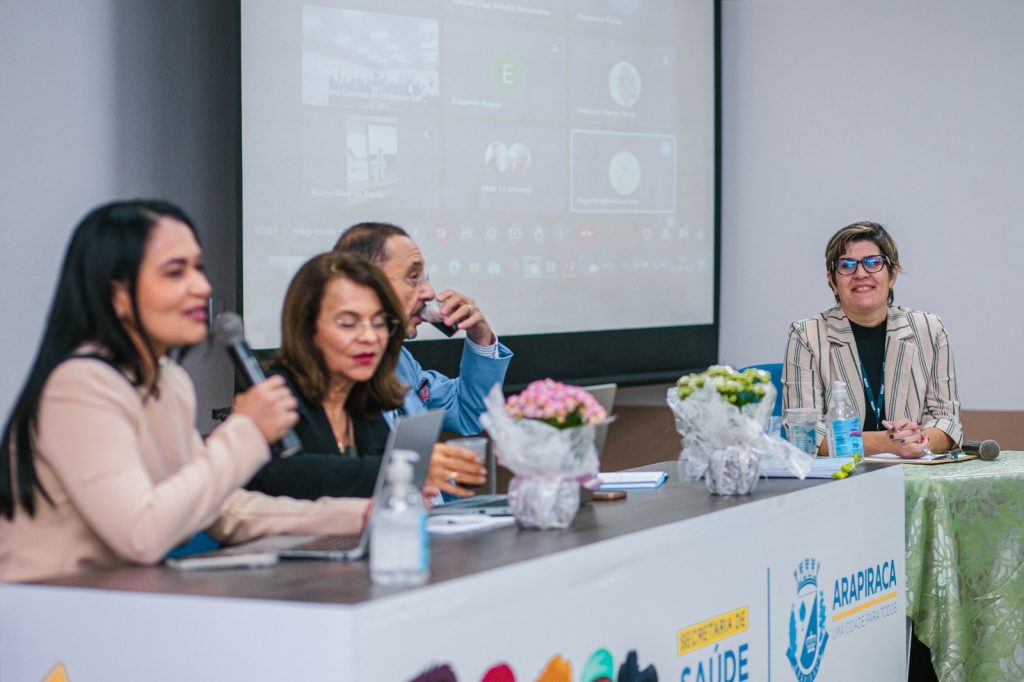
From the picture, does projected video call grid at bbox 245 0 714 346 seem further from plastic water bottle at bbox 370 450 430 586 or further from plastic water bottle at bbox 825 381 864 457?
plastic water bottle at bbox 370 450 430 586

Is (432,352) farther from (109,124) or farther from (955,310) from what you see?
(955,310)

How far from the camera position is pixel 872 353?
4105mm

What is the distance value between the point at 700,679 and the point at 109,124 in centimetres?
267

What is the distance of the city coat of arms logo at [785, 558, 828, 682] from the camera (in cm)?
265

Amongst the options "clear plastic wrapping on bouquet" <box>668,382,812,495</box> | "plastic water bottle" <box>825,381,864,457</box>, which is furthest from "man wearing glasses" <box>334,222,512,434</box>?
"plastic water bottle" <box>825,381,864,457</box>

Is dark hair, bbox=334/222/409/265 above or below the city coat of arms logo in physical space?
above

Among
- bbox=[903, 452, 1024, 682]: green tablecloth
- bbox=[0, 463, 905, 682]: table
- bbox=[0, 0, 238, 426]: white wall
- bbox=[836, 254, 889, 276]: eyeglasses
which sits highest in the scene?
bbox=[0, 0, 238, 426]: white wall

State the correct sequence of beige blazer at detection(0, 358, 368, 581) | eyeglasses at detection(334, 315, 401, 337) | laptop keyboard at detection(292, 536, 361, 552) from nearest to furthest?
beige blazer at detection(0, 358, 368, 581) → laptop keyboard at detection(292, 536, 361, 552) → eyeglasses at detection(334, 315, 401, 337)

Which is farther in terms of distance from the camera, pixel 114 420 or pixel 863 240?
pixel 863 240

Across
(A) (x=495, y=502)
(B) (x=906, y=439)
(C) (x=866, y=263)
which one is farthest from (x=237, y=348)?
(C) (x=866, y=263)

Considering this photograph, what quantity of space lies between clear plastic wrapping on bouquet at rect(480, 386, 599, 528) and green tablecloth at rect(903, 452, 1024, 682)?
4.80 ft

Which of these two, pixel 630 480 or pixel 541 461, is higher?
pixel 541 461

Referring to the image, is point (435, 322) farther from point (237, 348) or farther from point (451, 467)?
point (237, 348)

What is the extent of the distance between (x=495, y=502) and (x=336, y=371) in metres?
0.44
